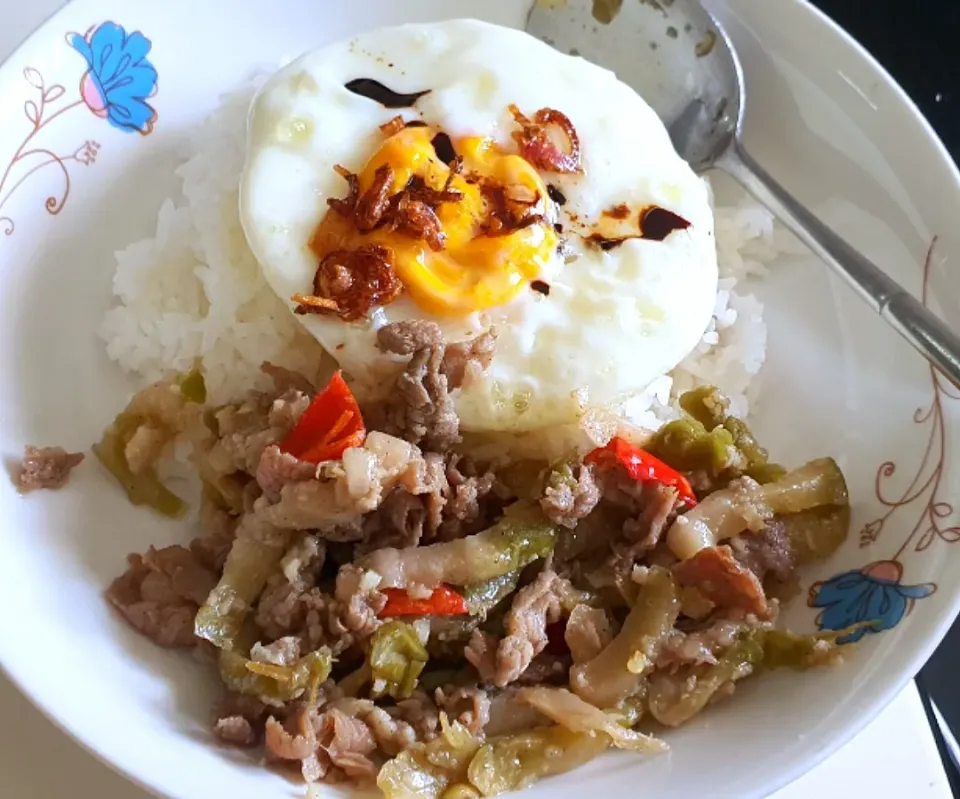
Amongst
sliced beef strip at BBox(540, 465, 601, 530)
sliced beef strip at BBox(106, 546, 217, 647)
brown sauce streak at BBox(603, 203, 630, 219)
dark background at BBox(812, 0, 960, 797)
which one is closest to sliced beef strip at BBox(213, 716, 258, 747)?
sliced beef strip at BBox(106, 546, 217, 647)

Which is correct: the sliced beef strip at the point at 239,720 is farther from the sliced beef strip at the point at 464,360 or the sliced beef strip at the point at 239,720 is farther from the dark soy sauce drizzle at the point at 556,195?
the dark soy sauce drizzle at the point at 556,195

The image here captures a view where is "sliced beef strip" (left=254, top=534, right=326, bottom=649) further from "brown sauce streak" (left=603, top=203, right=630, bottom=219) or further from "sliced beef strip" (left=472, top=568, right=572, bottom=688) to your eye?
"brown sauce streak" (left=603, top=203, right=630, bottom=219)

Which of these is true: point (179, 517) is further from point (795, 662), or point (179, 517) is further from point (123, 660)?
point (795, 662)

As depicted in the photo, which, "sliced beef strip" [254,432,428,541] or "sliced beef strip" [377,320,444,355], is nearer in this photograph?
"sliced beef strip" [254,432,428,541]

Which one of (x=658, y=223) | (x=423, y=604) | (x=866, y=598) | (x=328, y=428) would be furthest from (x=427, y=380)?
(x=866, y=598)

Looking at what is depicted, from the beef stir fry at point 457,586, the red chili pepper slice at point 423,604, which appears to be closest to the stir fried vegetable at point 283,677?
the beef stir fry at point 457,586

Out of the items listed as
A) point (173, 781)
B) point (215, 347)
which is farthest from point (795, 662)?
point (215, 347)
